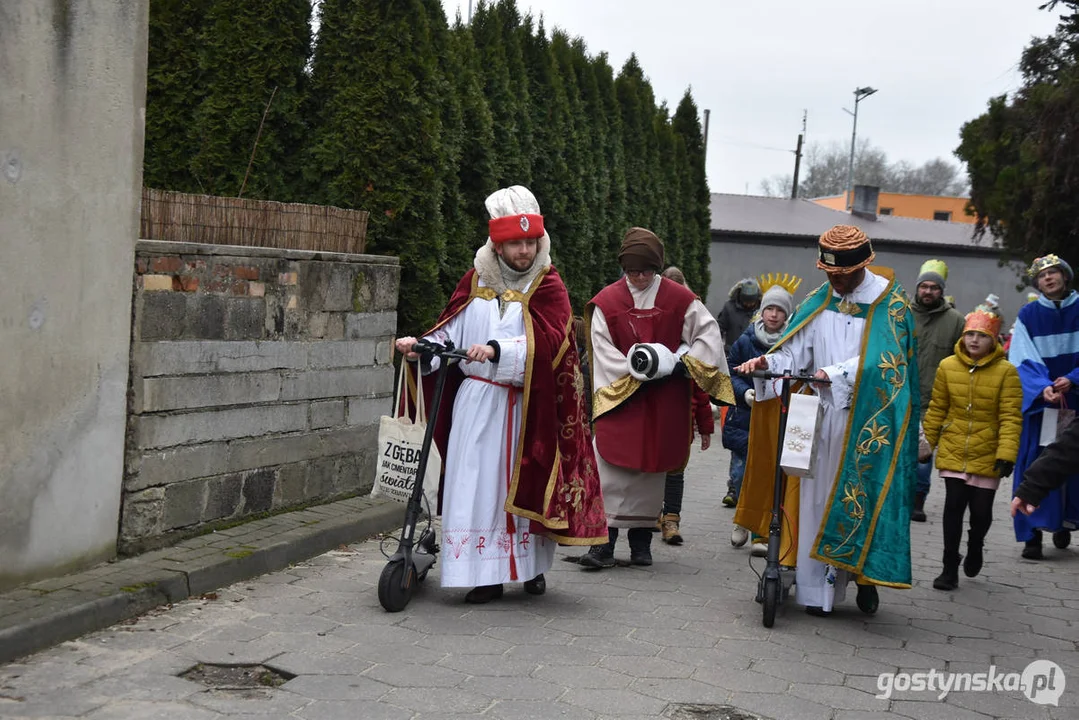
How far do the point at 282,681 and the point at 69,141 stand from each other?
272 centimetres

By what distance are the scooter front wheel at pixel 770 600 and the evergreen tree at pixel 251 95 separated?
16.6 ft

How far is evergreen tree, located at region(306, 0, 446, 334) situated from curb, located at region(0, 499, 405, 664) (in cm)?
239

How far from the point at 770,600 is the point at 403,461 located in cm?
192

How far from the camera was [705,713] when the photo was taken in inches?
192

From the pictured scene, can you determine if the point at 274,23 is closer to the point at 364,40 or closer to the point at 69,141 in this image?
the point at 364,40

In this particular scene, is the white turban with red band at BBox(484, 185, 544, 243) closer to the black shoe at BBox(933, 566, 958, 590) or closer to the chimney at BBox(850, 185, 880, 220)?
the black shoe at BBox(933, 566, 958, 590)

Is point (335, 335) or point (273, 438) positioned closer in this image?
point (273, 438)

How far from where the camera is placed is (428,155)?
966 cm

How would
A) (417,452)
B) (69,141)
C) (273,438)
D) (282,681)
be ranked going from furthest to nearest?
(273,438) → (417,452) → (69,141) → (282,681)

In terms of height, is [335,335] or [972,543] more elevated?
[335,335]

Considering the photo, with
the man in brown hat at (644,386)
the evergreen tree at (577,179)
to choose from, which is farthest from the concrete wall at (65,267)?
the evergreen tree at (577,179)

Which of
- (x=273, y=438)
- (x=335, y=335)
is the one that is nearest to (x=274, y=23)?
(x=335, y=335)

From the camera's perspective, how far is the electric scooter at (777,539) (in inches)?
251

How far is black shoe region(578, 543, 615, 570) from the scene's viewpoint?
25.5 ft
